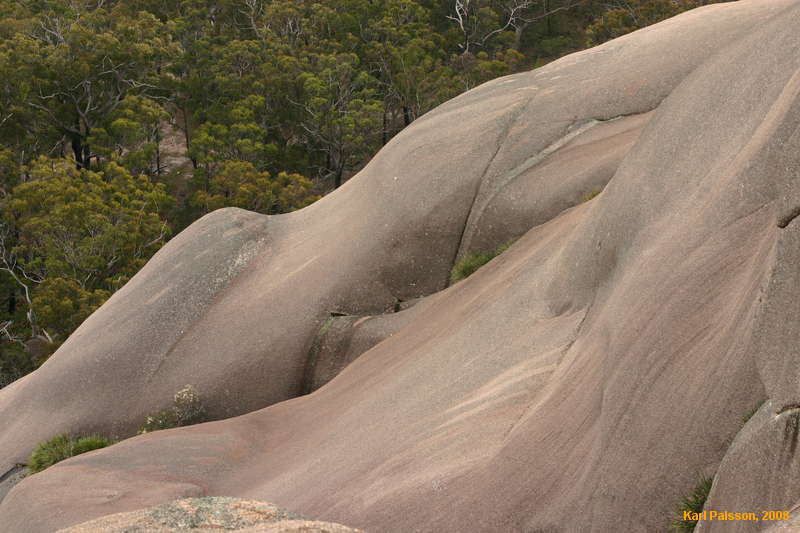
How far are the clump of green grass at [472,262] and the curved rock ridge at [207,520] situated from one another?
8.41 m

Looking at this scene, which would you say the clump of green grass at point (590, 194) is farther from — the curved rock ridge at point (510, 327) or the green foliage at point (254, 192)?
the green foliage at point (254, 192)

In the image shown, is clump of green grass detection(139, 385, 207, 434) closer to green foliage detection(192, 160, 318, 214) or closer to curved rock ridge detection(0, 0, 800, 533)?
curved rock ridge detection(0, 0, 800, 533)

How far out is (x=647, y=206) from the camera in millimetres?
9977

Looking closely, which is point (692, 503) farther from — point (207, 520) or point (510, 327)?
point (510, 327)

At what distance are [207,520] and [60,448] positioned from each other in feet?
33.5

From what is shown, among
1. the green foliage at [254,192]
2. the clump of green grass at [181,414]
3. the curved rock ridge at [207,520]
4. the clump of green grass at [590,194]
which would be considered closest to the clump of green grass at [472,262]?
the clump of green grass at [590,194]

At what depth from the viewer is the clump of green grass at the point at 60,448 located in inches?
622

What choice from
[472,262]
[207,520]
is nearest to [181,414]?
[472,262]

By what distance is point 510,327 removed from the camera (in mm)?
11703

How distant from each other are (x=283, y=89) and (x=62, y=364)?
3233 centimetres

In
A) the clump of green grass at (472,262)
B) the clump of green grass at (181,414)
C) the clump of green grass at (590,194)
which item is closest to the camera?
the clump of green grass at (590,194)

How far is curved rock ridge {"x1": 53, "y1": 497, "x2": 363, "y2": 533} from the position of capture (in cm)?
657

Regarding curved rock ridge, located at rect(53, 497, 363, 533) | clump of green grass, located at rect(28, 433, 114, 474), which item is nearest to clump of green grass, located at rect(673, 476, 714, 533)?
curved rock ridge, located at rect(53, 497, 363, 533)

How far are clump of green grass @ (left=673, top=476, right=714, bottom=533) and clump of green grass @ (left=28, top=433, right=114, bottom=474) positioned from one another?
460 inches
